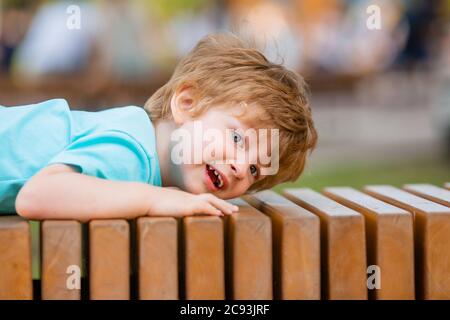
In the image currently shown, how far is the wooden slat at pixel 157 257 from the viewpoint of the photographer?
97.7 inches

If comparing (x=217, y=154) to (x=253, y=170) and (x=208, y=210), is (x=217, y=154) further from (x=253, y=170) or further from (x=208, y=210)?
(x=208, y=210)

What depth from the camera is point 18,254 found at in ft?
8.09

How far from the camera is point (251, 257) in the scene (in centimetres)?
254

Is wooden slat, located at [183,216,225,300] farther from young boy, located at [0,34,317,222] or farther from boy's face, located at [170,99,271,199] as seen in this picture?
boy's face, located at [170,99,271,199]

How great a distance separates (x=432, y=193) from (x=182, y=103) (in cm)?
99

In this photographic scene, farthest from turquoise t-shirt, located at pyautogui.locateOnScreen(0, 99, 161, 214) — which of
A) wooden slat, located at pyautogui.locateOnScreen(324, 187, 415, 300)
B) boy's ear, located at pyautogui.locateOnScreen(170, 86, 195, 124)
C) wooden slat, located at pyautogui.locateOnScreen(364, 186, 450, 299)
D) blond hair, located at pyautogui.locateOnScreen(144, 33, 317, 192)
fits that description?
wooden slat, located at pyautogui.locateOnScreen(364, 186, 450, 299)

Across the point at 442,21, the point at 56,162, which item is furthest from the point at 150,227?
the point at 442,21

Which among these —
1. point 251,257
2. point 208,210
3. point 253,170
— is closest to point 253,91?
point 253,170

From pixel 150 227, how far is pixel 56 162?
1.21ft

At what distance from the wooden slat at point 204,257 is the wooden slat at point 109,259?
171 mm

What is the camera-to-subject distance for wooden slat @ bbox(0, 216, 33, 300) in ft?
8.05

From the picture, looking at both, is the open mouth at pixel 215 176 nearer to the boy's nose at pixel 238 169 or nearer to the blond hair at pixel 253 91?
the boy's nose at pixel 238 169

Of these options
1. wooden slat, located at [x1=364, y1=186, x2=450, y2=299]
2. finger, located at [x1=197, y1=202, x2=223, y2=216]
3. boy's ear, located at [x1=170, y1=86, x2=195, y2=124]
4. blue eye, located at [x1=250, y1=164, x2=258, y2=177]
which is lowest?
wooden slat, located at [x1=364, y1=186, x2=450, y2=299]

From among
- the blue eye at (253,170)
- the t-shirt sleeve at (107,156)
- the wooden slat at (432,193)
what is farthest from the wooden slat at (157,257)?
the wooden slat at (432,193)
